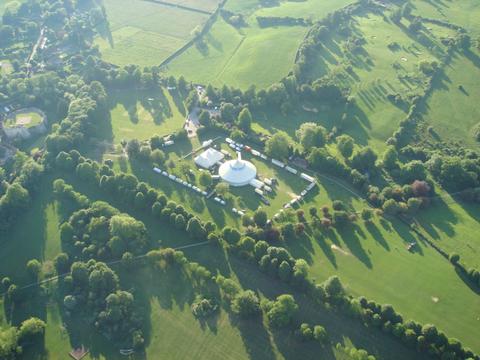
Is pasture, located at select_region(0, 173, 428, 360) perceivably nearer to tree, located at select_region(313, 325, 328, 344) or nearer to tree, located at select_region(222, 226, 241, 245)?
tree, located at select_region(313, 325, 328, 344)

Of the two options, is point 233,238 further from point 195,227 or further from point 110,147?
point 110,147

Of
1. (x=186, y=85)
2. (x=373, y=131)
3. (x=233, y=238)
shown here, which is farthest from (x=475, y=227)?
(x=186, y=85)

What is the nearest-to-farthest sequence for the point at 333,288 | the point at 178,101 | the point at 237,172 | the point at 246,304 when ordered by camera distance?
the point at 246,304 → the point at 333,288 → the point at 237,172 → the point at 178,101

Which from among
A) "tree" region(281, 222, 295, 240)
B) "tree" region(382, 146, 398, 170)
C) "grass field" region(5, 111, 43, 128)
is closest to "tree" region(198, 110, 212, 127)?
"tree" region(281, 222, 295, 240)

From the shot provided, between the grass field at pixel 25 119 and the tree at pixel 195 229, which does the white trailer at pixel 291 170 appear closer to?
the tree at pixel 195 229

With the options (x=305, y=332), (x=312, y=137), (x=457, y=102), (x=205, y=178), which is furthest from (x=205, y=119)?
(x=457, y=102)

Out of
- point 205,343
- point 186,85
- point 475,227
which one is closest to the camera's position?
point 205,343

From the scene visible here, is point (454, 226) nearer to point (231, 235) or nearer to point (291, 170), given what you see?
point (291, 170)
